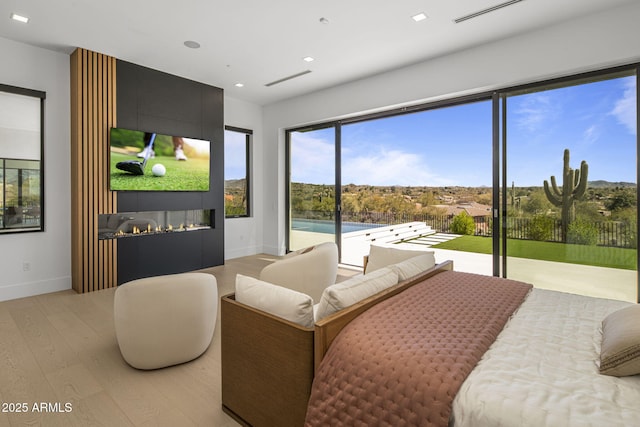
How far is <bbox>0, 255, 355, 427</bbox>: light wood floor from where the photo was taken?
6.32ft

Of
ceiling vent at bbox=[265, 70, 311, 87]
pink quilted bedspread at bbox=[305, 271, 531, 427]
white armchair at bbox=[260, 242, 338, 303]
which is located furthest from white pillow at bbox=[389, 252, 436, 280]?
ceiling vent at bbox=[265, 70, 311, 87]

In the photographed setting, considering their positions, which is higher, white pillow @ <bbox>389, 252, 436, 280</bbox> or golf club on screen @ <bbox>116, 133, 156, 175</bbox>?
golf club on screen @ <bbox>116, 133, 156, 175</bbox>

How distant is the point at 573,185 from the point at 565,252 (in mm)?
754

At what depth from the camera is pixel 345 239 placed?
5.94 meters

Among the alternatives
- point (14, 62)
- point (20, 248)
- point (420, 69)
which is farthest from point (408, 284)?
point (14, 62)

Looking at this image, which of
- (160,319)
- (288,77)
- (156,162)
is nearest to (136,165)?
(156,162)

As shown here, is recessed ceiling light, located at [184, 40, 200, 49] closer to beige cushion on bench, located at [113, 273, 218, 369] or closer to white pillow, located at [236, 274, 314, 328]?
beige cushion on bench, located at [113, 273, 218, 369]

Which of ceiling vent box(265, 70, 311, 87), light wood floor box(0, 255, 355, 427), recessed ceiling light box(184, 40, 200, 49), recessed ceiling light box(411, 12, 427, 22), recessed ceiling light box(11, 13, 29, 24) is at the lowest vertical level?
light wood floor box(0, 255, 355, 427)

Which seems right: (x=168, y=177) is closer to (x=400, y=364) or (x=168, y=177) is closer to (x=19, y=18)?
(x=19, y=18)

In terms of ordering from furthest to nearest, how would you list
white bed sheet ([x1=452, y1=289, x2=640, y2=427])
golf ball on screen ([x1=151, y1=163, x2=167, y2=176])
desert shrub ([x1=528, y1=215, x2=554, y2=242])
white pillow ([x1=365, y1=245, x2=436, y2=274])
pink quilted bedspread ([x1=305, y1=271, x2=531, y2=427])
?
golf ball on screen ([x1=151, y1=163, x2=167, y2=176]) < desert shrub ([x1=528, y1=215, x2=554, y2=242]) < white pillow ([x1=365, y1=245, x2=436, y2=274]) < pink quilted bedspread ([x1=305, y1=271, x2=531, y2=427]) < white bed sheet ([x1=452, y1=289, x2=640, y2=427])

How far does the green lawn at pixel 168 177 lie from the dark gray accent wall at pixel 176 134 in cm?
11

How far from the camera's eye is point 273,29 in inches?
147

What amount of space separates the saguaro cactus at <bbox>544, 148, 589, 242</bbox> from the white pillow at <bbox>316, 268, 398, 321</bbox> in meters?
2.70

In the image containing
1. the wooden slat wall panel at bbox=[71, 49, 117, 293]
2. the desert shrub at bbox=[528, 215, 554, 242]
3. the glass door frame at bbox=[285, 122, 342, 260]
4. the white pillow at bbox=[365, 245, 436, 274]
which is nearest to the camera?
the white pillow at bbox=[365, 245, 436, 274]
